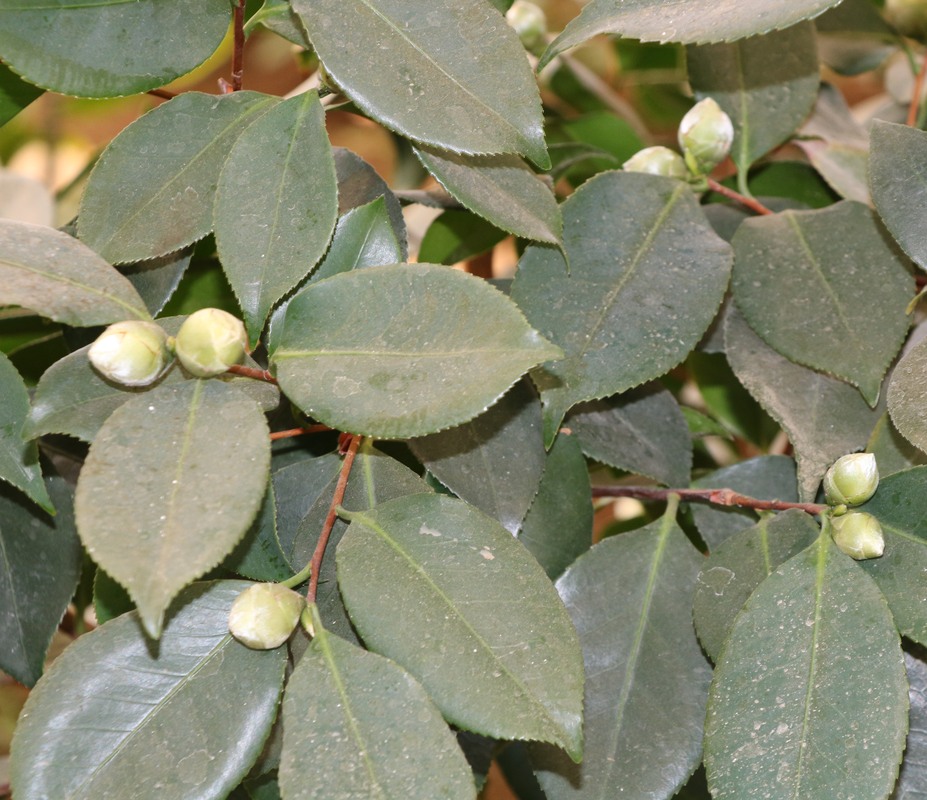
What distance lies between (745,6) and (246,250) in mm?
257

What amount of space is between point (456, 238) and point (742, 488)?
259 mm

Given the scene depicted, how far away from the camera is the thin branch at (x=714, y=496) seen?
0.52 metres

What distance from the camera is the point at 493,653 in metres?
0.42

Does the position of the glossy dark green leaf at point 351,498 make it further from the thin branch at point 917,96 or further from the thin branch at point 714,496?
the thin branch at point 917,96

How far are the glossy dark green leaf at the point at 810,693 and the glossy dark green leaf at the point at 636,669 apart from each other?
0.17 feet

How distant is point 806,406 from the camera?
0.55 m

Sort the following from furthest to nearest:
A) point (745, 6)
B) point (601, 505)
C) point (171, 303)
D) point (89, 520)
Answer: point (601, 505) < point (171, 303) < point (745, 6) < point (89, 520)

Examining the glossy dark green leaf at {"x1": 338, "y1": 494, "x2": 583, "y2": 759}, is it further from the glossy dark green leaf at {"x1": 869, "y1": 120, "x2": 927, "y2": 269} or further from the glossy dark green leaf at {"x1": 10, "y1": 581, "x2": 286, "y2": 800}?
the glossy dark green leaf at {"x1": 869, "y1": 120, "x2": 927, "y2": 269}

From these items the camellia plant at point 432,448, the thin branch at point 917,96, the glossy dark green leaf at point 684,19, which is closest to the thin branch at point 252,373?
the camellia plant at point 432,448

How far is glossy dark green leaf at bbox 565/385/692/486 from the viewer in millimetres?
583

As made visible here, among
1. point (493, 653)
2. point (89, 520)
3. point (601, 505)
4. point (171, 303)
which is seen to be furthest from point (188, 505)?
point (601, 505)

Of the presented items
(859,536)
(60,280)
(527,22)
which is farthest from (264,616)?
(527,22)

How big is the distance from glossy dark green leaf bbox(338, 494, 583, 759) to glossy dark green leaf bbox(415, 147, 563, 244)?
0.14 meters

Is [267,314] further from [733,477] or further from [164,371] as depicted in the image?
[733,477]
